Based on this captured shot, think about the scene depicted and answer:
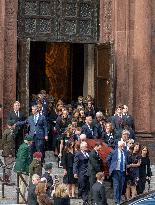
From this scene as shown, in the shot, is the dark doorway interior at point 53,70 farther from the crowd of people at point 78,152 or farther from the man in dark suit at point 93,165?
the man in dark suit at point 93,165

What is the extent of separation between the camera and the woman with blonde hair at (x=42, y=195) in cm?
1439

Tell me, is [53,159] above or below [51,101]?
below

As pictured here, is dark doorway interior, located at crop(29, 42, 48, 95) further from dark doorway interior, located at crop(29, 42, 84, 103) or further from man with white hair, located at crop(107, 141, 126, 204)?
man with white hair, located at crop(107, 141, 126, 204)

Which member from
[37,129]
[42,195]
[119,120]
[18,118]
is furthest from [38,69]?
[42,195]

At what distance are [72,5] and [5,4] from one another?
2.67 m

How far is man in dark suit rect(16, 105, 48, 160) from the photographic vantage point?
2028 centimetres

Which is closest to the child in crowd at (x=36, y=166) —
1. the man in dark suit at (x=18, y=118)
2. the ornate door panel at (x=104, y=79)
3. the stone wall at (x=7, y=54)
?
the man in dark suit at (x=18, y=118)

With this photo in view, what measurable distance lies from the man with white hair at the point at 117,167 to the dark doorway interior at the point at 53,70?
1403 centimetres

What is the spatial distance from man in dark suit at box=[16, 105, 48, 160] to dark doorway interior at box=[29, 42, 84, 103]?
12.0 meters

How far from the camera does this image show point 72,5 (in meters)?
25.3

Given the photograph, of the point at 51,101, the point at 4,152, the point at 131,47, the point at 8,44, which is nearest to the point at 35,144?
the point at 4,152

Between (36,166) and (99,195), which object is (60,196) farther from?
(36,166)

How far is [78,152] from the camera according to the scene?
716 inches

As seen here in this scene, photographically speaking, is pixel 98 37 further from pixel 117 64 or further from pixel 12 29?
pixel 12 29
